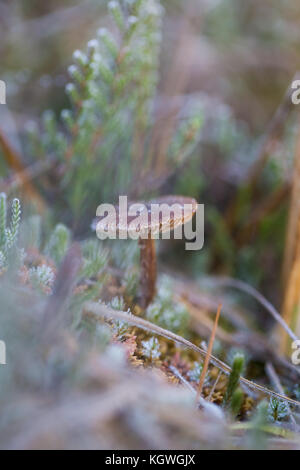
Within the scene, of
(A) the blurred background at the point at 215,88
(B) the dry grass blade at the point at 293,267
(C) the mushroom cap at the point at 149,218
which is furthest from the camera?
(A) the blurred background at the point at 215,88

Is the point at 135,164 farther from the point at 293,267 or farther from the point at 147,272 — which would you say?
the point at 293,267

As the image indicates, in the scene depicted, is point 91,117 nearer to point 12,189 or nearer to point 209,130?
point 12,189

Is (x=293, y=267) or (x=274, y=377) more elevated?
(x=293, y=267)

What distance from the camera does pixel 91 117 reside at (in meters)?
1.42

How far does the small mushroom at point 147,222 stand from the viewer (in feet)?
3.10

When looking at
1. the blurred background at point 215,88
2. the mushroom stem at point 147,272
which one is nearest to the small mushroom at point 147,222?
the mushroom stem at point 147,272

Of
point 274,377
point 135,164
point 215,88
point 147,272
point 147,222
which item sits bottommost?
point 274,377

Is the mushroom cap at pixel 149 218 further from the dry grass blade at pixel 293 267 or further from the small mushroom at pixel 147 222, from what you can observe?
the dry grass blade at pixel 293 267

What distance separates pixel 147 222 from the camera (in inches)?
36.9

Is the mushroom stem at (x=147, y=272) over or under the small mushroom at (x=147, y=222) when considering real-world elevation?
under

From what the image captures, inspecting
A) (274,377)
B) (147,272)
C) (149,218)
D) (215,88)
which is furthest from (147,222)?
(215,88)

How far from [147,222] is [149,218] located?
0.02 meters

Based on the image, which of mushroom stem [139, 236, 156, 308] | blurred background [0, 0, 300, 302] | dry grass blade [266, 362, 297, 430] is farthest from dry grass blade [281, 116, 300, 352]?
mushroom stem [139, 236, 156, 308]

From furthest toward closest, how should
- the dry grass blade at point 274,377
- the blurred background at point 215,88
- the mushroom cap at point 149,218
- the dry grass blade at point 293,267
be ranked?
the blurred background at point 215,88 < the dry grass blade at point 293,267 < the dry grass blade at point 274,377 < the mushroom cap at point 149,218
